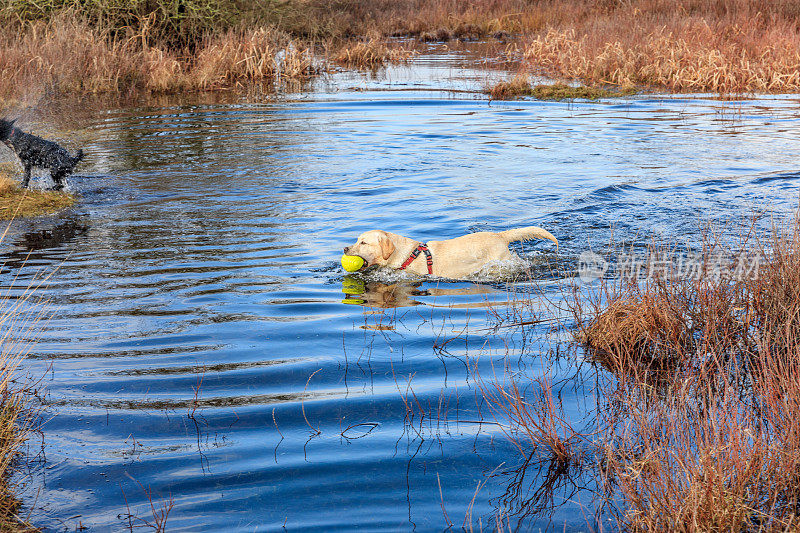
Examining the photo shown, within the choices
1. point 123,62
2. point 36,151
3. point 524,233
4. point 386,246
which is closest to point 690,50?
point 524,233

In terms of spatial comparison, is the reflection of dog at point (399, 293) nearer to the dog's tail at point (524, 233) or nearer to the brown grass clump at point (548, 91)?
the dog's tail at point (524, 233)

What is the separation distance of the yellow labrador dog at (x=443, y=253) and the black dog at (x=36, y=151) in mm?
5656

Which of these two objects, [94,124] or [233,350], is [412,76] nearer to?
[94,124]

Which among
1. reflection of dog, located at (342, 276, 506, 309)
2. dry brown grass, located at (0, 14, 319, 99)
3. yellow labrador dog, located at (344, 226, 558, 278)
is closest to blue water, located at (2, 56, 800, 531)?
reflection of dog, located at (342, 276, 506, 309)

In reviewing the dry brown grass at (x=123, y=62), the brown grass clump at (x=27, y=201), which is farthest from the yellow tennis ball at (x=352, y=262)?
the dry brown grass at (x=123, y=62)

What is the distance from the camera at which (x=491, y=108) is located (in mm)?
17172

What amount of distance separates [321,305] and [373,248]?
78cm

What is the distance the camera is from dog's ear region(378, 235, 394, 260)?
22.8ft

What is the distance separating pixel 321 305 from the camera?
262 inches

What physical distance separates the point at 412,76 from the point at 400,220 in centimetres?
1339

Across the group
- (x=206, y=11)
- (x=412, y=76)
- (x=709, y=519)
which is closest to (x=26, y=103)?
(x=206, y=11)

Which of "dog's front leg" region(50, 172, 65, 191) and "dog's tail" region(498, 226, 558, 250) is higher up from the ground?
"dog's front leg" region(50, 172, 65, 191)

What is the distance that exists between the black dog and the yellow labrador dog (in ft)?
18.6

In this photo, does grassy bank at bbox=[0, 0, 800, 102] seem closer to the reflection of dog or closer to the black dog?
the black dog
